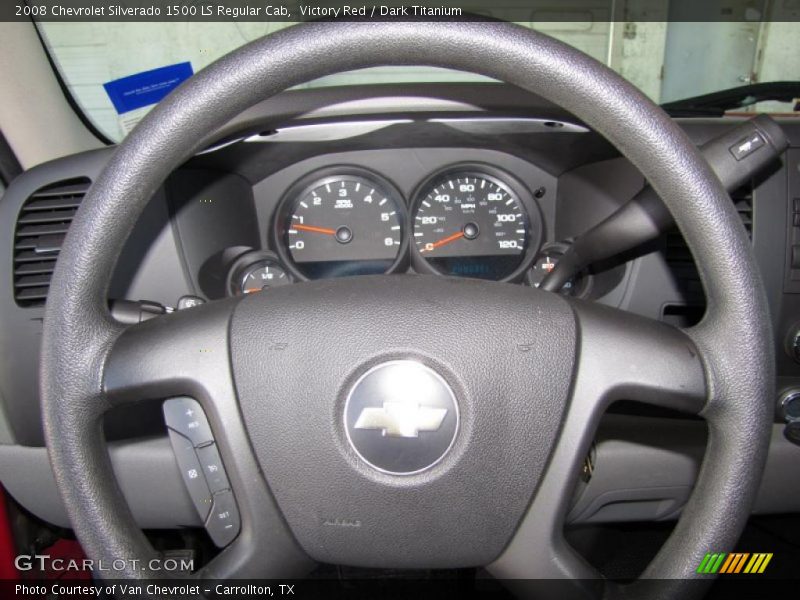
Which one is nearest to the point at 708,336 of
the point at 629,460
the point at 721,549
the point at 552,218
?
the point at 721,549

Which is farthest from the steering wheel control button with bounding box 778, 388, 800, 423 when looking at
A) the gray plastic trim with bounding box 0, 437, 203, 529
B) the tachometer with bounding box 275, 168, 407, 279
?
the gray plastic trim with bounding box 0, 437, 203, 529

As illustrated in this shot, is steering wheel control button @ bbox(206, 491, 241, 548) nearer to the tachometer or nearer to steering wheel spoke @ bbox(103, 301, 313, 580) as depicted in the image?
steering wheel spoke @ bbox(103, 301, 313, 580)

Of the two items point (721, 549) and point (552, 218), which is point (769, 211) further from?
point (721, 549)

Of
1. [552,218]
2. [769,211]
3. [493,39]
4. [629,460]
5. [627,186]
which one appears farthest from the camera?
[552,218]

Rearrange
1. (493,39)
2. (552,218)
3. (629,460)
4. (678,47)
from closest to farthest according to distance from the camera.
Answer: (493,39), (629,460), (552,218), (678,47)

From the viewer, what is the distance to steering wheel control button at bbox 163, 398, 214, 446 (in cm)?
90

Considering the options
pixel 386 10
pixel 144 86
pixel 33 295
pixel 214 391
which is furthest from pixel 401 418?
pixel 144 86

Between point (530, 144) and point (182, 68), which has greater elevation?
point (182, 68)

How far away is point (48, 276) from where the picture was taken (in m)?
1.40

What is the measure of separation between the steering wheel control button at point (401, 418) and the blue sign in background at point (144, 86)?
1.24m

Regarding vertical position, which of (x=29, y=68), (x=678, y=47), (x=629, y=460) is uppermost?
(x=678, y=47)

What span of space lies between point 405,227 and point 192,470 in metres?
1.11

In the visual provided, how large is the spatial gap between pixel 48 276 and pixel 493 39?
110cm

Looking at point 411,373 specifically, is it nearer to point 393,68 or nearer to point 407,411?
point 407,411
